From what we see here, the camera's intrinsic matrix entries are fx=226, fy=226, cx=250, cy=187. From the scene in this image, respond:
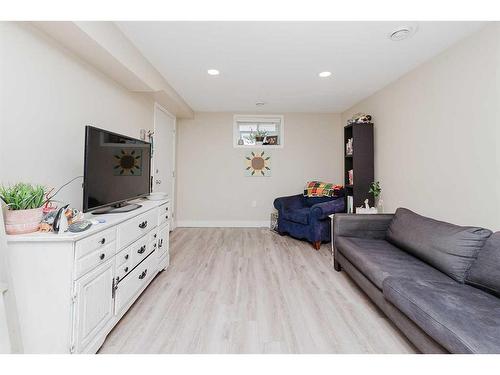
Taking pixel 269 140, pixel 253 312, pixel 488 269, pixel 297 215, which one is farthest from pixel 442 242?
pixel 269 140

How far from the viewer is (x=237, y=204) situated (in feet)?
15.3

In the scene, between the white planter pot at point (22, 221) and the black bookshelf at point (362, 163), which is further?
the black bookshelf at point (362, 163)

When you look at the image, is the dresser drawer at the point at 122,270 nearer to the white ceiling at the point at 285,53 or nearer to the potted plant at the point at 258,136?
the white ceiling at the point at 285,53

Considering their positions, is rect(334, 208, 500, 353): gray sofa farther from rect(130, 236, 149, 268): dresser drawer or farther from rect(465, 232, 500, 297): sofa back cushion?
rect(130, 236, 149, 268): dresser drawer

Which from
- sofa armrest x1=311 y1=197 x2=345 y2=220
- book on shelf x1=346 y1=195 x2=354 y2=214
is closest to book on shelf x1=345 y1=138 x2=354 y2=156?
book on shelf x1=346 y1=195 x2=354 y2=214

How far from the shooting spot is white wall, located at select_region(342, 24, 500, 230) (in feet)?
A: 5.66

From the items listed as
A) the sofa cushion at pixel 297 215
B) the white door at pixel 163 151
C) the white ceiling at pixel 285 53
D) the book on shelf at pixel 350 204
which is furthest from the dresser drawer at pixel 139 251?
the book on shelf at pixel 350 204

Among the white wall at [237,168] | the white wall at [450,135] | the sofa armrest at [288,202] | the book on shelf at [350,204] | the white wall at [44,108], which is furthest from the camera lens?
the white wall at [237,168]

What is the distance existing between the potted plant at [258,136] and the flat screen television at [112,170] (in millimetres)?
2546

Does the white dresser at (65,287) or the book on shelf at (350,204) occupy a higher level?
the book on shelf at (350,204)

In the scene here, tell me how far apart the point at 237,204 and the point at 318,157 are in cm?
193

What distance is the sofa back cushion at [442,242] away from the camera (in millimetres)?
1516
